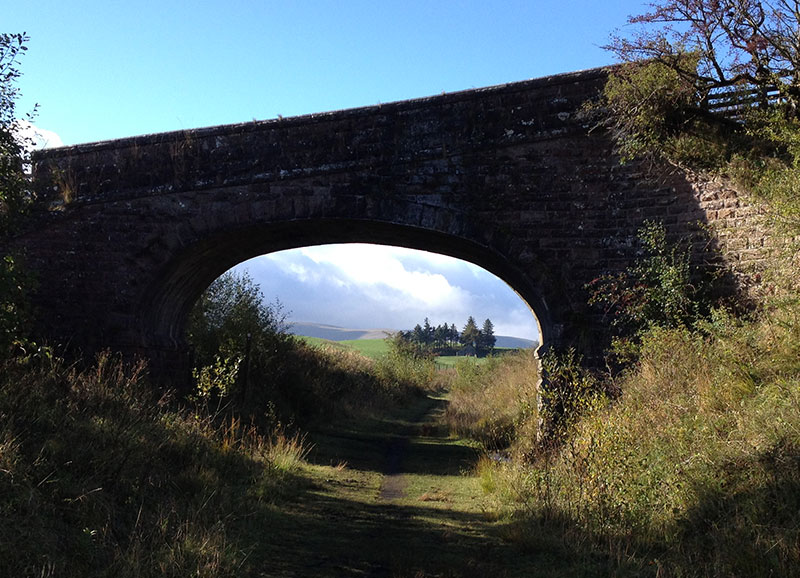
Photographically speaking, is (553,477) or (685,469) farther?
(553,477)

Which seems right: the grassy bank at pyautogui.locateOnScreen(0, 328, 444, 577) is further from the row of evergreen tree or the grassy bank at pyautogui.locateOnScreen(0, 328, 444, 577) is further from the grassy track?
the row of evergreen tree

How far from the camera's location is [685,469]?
5.52 metres

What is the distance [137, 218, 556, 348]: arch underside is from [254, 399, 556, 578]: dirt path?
3.11m

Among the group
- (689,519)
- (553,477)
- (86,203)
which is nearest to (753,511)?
(689,519)

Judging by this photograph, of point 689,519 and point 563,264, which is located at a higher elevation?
point 563,264

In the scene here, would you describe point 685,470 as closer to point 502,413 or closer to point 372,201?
point 372,201

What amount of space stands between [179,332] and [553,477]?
26.3ft

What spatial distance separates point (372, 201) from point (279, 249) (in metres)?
2.89

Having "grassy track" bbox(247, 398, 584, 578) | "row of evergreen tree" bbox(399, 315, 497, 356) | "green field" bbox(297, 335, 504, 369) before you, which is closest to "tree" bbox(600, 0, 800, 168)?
"grassy track" bbox(247, 398, 584, 578)

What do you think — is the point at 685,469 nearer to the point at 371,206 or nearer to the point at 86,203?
the point at 371,206

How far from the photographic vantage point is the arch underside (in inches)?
400

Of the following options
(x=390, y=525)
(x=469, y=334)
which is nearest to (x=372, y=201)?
(x=390, y=525)

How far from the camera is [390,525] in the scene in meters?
6.82

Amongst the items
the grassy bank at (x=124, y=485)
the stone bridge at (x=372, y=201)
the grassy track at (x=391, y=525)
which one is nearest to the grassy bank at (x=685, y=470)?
the grassy track at (x=391, y=525)
